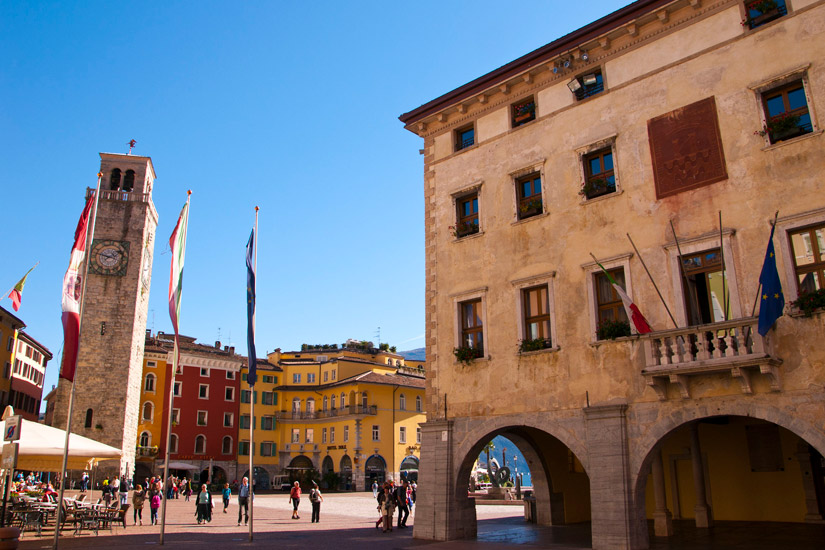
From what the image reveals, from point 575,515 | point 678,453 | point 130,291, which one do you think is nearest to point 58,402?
point 130,291

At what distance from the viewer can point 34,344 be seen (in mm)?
69438

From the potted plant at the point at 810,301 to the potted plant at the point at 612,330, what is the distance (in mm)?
4119

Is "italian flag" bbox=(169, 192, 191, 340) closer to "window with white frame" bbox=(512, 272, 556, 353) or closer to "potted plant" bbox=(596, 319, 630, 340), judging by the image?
"window with white frame" bbox=(512, 272, 556, 353)

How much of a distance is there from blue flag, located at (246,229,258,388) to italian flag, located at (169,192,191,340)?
6.89 ft

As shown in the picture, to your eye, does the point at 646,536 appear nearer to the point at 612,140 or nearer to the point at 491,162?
the point at 612,140

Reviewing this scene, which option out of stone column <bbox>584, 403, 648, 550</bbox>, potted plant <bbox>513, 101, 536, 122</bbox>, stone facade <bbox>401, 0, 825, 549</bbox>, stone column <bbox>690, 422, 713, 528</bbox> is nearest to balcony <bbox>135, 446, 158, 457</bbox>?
stone facade <bbox>401, 0, 825, 549</bbox>

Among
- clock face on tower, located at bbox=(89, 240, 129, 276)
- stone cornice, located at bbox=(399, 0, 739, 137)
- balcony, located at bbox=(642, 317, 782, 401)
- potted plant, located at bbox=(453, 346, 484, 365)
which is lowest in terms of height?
balcony, located at bbox=(642, 317, 782, 401)

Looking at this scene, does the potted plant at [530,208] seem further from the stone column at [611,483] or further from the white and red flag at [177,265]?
the white and red flag at [177,265]

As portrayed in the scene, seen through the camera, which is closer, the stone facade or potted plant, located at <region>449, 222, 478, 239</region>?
the stone facade

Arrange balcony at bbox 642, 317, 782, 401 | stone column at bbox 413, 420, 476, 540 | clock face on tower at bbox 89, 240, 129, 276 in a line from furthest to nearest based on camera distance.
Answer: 1. clock face on tower at bbox 89, 240, 129, 276
2. stone column at bbox 413, 420, 476, 540
3. balcony at bbox 642, 317, 782, 401

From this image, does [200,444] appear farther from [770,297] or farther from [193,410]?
[770,297]

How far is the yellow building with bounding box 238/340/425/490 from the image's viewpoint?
70.3 metres

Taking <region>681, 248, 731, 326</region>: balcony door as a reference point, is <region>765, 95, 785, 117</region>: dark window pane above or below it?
above

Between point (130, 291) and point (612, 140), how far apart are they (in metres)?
50.6
